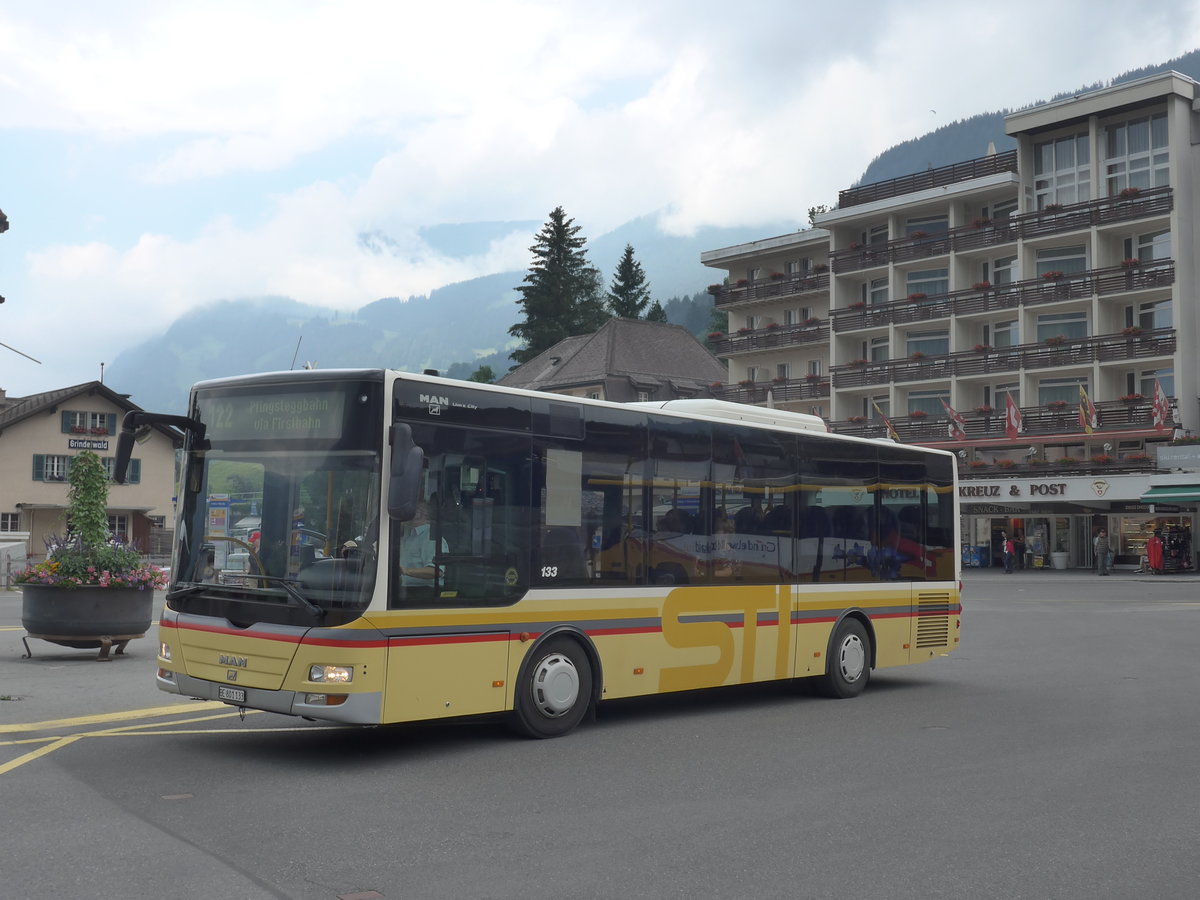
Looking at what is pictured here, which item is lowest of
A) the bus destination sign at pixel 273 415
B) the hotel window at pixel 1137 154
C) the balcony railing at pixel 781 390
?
the bus destination sign at pixel 273 415

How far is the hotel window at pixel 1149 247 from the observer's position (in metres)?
56.0

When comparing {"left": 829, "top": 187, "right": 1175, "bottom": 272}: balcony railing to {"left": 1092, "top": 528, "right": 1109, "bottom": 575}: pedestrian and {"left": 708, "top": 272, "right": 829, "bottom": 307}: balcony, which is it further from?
{"left": 1092, "top": 528, "right": 1109, "bottom": 575}: pedestrian

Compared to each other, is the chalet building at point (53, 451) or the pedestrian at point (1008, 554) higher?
the chalet building at point (53, 451)

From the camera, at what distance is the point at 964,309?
206 ft

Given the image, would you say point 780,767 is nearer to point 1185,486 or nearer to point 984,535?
point 1185,486

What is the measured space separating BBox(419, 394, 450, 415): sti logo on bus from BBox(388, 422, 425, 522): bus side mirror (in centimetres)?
76

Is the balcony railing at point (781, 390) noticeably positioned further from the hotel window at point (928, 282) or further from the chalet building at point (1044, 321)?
the hotel window at point (928, 282)

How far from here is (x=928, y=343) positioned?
215 ft

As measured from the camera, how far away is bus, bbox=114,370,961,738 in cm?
902

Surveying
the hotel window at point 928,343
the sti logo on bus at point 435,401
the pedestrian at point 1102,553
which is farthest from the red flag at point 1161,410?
the sti logo on bus at point 435,401

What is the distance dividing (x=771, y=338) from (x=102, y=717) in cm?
6350

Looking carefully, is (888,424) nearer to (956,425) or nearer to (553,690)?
(956,425)

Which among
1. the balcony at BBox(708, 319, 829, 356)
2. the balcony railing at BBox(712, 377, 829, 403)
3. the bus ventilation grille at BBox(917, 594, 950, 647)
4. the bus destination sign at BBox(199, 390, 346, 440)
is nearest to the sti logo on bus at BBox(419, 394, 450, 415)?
the bus destination sign at BBox(199, 390, 346, 440)

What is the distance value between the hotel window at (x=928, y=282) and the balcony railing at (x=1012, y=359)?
3745 millimetres
